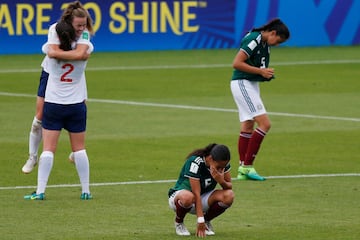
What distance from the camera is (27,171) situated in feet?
48.9

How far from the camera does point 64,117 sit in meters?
13.3

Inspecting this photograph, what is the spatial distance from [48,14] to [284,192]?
19228 millimetres

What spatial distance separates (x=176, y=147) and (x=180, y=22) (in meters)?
16.2

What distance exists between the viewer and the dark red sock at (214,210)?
11242mm

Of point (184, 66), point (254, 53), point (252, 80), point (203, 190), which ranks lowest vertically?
point (184, 66)

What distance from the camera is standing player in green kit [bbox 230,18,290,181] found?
15.2 meters

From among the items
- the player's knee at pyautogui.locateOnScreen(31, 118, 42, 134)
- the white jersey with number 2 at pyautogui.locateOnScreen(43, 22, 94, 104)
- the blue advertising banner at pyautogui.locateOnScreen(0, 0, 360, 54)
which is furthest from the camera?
the blue advertising banner at pyautogui.locateOnScreen(0, 0, 360, 54)

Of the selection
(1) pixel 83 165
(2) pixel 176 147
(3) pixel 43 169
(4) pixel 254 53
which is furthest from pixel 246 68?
(3) pixel 43 169

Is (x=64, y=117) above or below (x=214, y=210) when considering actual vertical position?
below

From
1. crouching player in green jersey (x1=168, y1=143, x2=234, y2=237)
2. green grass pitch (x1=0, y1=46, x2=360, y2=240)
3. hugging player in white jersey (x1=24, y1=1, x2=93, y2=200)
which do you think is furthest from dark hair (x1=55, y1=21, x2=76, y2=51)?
crouching player in green jersey (x1=168, y1=143, x2=234, y2=237)

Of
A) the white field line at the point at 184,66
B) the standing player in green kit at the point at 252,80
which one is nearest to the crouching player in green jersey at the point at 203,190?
the standing player in green kit at the point at 252,80

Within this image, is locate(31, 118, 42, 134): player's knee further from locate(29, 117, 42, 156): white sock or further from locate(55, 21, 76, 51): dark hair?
locate(55, 21, 76, 51): dark hair

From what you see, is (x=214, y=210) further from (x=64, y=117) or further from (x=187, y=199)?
(x=64, y=117)

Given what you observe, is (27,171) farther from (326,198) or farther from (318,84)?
(318,84)
